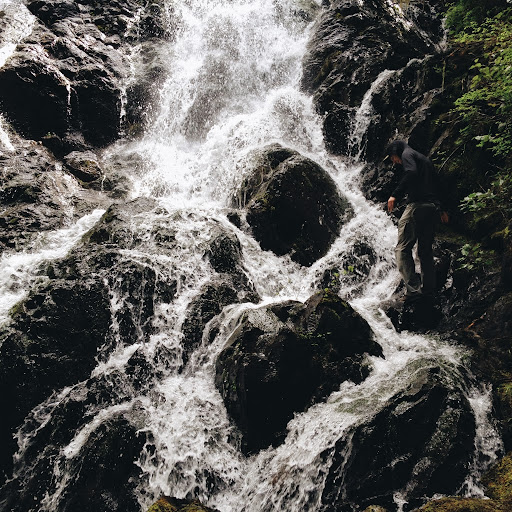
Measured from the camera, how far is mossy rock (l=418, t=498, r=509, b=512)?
3.96 m

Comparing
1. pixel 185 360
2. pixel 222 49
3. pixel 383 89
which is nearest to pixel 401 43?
pixel 383 89

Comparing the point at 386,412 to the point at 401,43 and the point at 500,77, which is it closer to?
the point at 500,77

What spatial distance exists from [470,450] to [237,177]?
8.76 meters

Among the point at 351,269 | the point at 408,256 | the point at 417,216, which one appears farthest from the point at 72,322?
the point at 417,216

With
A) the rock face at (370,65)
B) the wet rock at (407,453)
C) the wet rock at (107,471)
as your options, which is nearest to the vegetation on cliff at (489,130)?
the rock face at (370,65)

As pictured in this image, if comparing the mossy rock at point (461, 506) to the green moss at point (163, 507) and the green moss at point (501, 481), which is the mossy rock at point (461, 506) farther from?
the green moss at point (163, 507)

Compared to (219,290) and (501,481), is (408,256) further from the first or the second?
(501,481)

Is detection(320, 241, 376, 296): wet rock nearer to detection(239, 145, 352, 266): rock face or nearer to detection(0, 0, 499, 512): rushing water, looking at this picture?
detection(0, 0, 499, 512): rushing water

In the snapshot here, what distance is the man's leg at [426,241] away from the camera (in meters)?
7.34

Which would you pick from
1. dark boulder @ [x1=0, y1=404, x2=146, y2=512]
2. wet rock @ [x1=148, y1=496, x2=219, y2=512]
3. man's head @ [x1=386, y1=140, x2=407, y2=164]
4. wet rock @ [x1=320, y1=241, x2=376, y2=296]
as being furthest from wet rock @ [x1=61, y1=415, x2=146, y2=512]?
man's head @ [x1=386, y1=140, x2=407, y2=164]

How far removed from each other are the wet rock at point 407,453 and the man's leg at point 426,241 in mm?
2467

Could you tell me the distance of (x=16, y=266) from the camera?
28.0ft

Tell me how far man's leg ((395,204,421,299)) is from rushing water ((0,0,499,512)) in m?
0.76

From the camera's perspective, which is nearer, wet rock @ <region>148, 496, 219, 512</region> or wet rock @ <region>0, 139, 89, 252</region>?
wet rock @ <region>148, 496, 219, 512</region>
